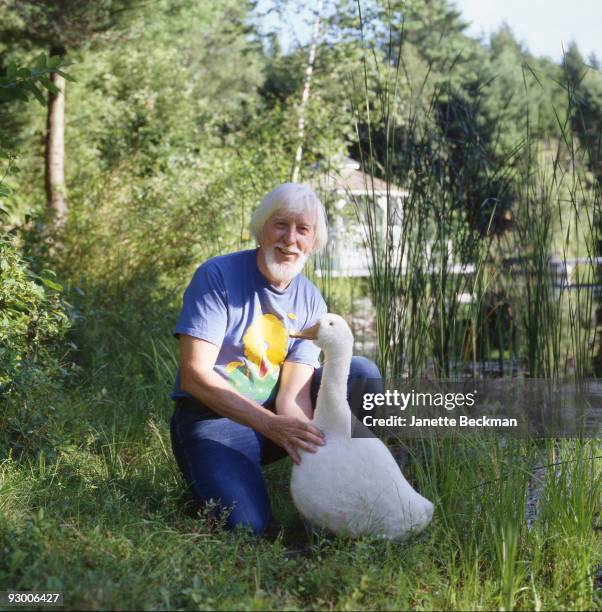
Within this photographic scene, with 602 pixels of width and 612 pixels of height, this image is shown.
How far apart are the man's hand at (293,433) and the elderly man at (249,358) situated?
0.4 inches

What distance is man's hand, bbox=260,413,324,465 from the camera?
220 cm

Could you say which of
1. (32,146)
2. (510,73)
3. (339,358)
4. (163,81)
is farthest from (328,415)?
(510,73)

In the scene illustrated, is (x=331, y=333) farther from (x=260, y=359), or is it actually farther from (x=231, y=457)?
(x=231, y=457)

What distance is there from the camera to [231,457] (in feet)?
8.02

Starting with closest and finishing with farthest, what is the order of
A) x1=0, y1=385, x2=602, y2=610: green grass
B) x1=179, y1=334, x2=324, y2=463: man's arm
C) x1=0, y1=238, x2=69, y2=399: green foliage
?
1. x1=0, y1=385, x2=602, y2=610: green grass
2. x1=179, y1=334, x2=324, y2=463: man's arm
3. x1=0, y1=238, x2=69, y2=399: green foliage

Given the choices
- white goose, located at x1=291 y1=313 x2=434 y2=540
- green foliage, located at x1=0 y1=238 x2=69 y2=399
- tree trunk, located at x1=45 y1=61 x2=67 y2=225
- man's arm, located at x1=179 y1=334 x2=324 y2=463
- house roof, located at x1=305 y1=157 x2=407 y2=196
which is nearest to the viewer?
white goose, located at x1=291 y1=313 x2=434 y2=540

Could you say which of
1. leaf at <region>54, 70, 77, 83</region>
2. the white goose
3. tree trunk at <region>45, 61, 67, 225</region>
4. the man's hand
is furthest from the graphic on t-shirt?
tree trunk at <region>45, 61, 67, 225</region>

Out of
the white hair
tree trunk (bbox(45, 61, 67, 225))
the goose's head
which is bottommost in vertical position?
the goose's head

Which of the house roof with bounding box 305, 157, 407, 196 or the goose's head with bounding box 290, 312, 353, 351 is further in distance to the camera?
the house roof with bounding box 305, 157, 407, 196

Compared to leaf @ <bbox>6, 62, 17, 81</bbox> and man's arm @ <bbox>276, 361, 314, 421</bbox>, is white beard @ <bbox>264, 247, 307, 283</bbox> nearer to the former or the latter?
man's arm @ <bbox>276, 361, 314, 421</bbox>

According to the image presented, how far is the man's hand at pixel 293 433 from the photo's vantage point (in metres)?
2.20

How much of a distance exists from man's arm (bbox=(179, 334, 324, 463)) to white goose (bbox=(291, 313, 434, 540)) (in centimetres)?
5

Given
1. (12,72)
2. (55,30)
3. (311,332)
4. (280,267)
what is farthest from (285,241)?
(55,30)

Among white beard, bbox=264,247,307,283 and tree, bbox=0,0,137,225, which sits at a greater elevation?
tree, bbox=0,0,137,225
